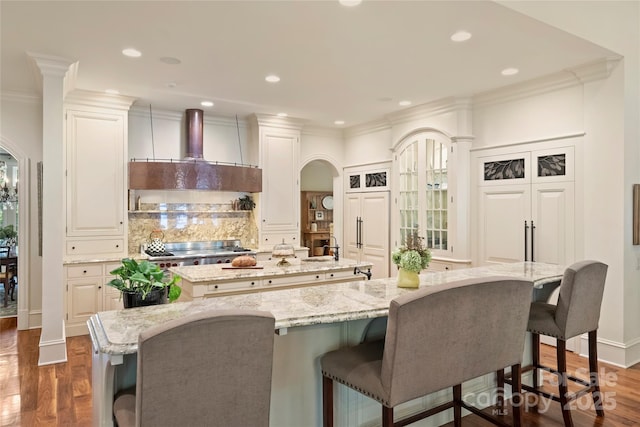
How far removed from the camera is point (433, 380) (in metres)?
1.83

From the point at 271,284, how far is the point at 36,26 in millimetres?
2886

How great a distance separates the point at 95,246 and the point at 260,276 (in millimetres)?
2532

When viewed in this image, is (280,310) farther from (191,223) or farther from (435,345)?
(191,223)

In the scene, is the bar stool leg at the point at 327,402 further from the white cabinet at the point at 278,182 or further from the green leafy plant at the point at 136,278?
the white cabinet at the point at 278,182

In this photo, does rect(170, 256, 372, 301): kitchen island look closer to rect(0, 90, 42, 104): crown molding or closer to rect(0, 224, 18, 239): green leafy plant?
rect(0, 90, 42, 104): crown molding

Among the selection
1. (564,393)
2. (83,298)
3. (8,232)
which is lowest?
(564,393)

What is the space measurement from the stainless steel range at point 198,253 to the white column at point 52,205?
130cm

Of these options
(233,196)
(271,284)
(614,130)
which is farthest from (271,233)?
(614,130)

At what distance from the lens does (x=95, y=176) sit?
511 centimetres

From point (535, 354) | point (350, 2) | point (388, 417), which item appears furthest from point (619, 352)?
point (350, 2)

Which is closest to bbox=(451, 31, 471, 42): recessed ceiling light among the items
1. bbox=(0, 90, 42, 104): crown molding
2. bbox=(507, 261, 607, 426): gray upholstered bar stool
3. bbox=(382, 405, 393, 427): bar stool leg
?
bbox=(507, 261, 607, 426): gray upholstered bar stool

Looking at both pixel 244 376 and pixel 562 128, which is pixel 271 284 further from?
pixel 562 128

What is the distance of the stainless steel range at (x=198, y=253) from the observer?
5.26 meters

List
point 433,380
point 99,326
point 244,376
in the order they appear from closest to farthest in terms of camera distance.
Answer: point 244,376
point 99,326
point 433,380
